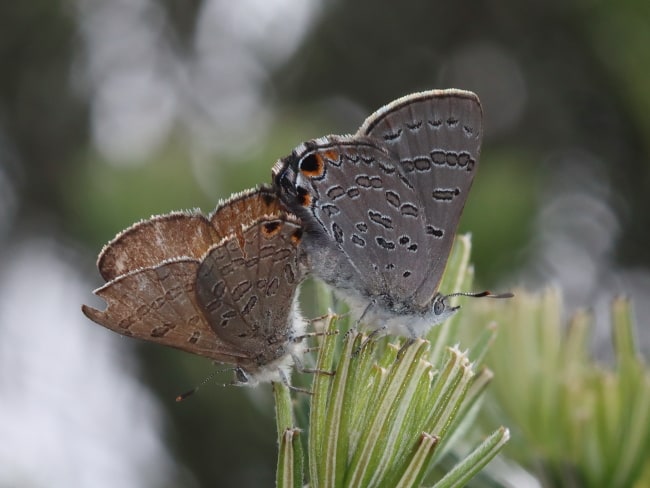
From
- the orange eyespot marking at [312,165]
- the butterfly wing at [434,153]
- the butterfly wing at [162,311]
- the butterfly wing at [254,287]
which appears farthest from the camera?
the orange eyespot marking at [312,165]

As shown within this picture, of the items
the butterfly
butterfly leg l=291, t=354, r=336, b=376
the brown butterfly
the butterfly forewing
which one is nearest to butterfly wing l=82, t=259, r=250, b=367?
the brown butterfly

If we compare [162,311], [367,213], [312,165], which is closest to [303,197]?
[312,165]

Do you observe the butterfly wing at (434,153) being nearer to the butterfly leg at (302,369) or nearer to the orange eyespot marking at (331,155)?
the orange eyespot marking at (331,155)

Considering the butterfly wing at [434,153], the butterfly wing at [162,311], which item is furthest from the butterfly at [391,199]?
the butterfly wing at [162,311]

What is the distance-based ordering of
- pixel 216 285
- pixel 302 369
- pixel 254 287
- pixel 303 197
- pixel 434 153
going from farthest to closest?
pixel 303 197
pixel 434 153
pixel 254 287
pixel 216 285
pixel 302 369

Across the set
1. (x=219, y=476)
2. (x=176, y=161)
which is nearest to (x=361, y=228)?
(x=176, y=161)

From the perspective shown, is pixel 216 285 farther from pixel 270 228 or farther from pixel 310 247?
pixel 310 247

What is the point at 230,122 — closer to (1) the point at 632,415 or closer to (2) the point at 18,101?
(2) the point at 18,101
